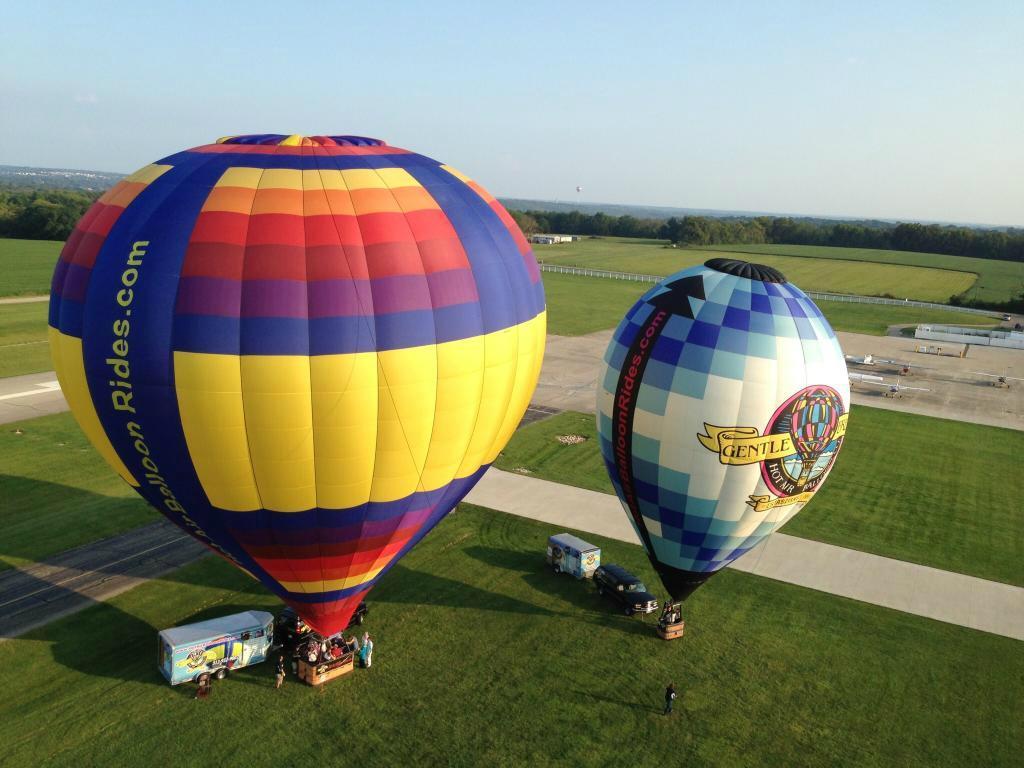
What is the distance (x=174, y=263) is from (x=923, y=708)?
1845 cm

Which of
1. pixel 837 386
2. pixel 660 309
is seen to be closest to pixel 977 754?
pixel 837 386

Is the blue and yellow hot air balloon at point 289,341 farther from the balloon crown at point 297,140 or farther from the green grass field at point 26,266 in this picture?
the green grass field at point 26,266

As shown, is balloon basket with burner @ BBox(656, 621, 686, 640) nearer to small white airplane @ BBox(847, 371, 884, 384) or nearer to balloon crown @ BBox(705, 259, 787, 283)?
balloon crown @ BBox(705, 259, 787, 283)

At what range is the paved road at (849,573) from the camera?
21578 millimetres

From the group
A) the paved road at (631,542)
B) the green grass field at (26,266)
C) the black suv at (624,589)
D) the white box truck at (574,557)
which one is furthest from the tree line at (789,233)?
the black suv at (624,589)

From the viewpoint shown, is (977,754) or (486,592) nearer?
(977,754)

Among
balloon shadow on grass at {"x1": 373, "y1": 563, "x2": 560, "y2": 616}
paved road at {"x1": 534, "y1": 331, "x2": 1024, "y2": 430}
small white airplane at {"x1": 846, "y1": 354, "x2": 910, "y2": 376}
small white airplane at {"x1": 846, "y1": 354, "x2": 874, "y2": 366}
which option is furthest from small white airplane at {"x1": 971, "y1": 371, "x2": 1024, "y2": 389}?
balloon shadow on grass at {"x1": 373, "y1": 563, "x2": 560, "y2": 616}

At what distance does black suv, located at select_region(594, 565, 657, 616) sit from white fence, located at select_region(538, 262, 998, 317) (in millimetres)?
72904

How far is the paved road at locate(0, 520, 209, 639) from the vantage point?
19.4 meters

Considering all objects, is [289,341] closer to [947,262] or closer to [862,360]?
[862,360]

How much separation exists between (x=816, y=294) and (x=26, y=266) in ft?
283

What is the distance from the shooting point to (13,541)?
22922 mm

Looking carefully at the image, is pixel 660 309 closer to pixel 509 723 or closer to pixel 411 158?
pixel 411 158

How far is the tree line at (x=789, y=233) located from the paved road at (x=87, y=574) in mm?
127831
